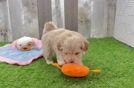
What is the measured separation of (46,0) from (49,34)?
587mm

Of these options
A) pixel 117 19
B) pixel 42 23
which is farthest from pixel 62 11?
pixel 117 19

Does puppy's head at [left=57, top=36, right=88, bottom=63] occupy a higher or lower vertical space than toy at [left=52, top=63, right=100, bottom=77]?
higher

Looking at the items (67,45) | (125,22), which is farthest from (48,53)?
(125,22)

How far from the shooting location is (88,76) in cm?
137

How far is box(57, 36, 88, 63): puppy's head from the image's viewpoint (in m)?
1.29

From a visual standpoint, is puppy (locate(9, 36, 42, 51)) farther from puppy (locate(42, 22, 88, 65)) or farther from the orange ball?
the orange ball

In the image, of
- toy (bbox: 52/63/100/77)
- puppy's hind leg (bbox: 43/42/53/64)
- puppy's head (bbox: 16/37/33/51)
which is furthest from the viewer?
puppy's head (bbox: 16/37/33/51)

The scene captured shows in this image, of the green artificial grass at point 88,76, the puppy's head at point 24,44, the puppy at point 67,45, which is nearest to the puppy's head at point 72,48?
the puppy at point 67,45

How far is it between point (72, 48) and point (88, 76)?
0.21 metres

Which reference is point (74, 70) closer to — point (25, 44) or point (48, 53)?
point (48, 53)

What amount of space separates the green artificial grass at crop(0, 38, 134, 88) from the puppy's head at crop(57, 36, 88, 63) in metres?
0.12

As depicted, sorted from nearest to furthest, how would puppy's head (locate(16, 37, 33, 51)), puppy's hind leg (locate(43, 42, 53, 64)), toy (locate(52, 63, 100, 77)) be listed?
1. toy (locate(52, 63, 100, 77))
2. puppy's hind leg (locate(43, 42, 53, 64))
3. puppy's head (locate(16, 37, 33, 51))

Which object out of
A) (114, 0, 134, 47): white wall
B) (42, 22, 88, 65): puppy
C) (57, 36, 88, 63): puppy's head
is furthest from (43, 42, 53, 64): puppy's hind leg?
(114, 0, 134, 47): white wall

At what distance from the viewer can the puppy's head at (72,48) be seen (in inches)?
50.9
